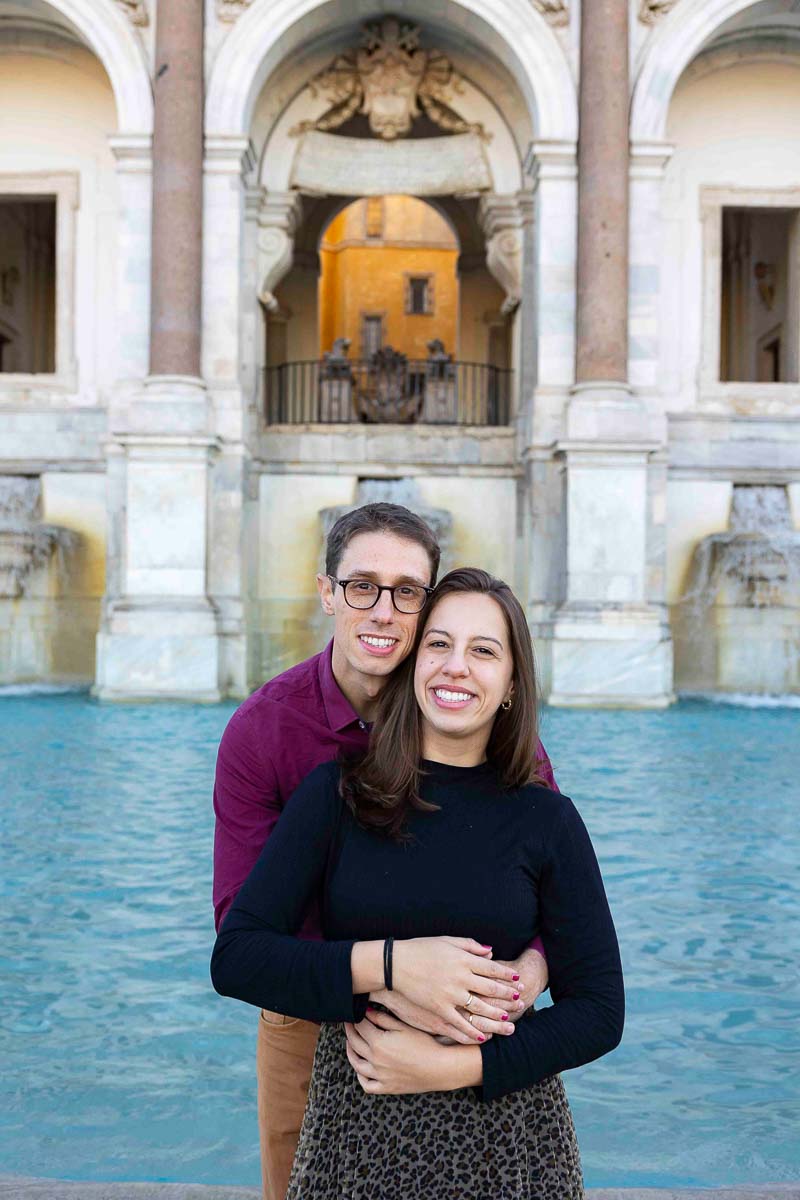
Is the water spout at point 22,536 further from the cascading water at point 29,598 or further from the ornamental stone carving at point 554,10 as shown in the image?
the ornamental stone carving at point 554,10

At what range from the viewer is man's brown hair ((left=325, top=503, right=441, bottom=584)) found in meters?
2.07

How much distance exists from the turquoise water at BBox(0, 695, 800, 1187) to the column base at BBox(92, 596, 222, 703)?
5093 mm

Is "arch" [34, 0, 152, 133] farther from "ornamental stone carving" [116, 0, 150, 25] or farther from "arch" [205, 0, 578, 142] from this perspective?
"arch" [205, 0, 578, 142]

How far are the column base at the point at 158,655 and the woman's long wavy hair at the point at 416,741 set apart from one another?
11.3m

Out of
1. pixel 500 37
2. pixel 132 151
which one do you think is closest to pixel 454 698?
pixel 132 151

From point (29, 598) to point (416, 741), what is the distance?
46.9 feet

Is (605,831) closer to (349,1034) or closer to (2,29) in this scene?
(349,1034)

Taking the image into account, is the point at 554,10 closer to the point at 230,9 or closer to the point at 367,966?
the point at 230,9

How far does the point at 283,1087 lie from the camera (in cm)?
206

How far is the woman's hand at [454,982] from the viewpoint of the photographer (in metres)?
1.63

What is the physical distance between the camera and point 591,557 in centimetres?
1362

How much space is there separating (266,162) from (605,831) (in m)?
12.3

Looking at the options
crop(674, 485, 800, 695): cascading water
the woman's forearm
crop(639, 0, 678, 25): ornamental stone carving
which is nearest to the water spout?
crop(674, 485, 800, 695): cascading water

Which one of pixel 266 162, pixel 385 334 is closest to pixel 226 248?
pixel 266 162
